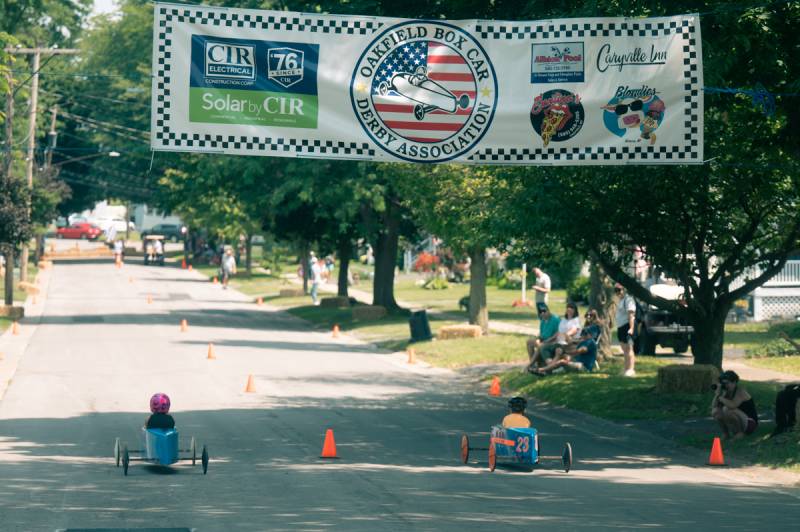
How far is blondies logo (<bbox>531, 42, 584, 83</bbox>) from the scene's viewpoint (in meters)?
15.2

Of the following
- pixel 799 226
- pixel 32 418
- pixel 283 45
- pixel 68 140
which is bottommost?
pixel 32 418

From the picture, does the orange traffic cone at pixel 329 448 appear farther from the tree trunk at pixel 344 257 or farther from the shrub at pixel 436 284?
the shrub at pixel 436 284

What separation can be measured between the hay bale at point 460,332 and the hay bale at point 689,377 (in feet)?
43.3

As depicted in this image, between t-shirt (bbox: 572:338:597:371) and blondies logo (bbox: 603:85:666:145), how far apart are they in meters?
11.4

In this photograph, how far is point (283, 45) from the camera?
15.0 meters

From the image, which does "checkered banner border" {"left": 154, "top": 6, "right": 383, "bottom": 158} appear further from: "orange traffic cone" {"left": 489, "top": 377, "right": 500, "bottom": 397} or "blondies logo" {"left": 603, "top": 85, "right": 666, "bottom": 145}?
"orange traffic cone" {"left": 489, "top": 377, "right": 500, "bottom": 397}

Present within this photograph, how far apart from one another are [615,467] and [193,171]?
33273mm

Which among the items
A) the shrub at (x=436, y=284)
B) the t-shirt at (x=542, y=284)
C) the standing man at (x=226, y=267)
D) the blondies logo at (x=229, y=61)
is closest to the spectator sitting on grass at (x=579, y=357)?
the t-shirt at (x=542, y=284)

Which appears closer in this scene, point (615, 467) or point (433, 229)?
point (615, 467)

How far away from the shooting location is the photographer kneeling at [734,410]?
731 inches

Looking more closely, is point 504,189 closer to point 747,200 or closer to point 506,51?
point 747,200

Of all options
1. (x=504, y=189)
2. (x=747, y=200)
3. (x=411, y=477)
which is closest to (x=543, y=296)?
(x=504, y=189)

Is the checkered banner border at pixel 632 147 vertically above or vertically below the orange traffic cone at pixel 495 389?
above

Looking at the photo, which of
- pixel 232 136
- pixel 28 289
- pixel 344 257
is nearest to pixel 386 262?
pixel 344 257
